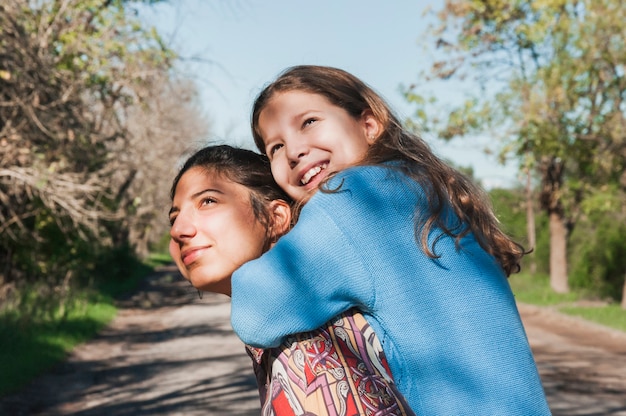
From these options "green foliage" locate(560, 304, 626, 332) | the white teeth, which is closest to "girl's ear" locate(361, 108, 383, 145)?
the white teeth

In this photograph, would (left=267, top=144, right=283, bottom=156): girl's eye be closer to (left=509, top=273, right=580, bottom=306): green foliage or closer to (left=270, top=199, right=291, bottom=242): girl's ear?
(left=270, top=199, right=291, bottom=242): girl's ear

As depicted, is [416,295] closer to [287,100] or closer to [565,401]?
[287,100]

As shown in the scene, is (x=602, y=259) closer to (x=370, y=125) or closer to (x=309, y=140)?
(x=370, y=125)

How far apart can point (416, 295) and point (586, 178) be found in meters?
20.5

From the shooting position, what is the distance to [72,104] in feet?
43.2

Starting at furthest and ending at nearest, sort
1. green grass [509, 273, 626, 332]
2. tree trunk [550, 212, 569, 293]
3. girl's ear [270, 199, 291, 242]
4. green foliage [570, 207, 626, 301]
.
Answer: tree trunk [550, 212, 569, 293], green foliage [570, 207, 626, 301], green grass [509, 273, 626, 332], girl's ear [270, 199, 291, 242]

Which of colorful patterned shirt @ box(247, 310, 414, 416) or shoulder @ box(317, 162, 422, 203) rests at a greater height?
shoulder @ box(317, 162, 422, 203)

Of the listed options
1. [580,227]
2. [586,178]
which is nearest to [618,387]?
[586,178]

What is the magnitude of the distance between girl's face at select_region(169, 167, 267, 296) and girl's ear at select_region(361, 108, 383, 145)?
1.13 feet

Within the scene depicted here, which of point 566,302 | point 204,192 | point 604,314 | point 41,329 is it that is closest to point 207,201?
point 204,192

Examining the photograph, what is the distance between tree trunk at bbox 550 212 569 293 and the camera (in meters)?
24.4

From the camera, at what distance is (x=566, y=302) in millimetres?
21812

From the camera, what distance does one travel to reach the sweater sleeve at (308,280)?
1.78 meters

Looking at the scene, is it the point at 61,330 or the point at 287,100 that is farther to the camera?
the point at 61,330
